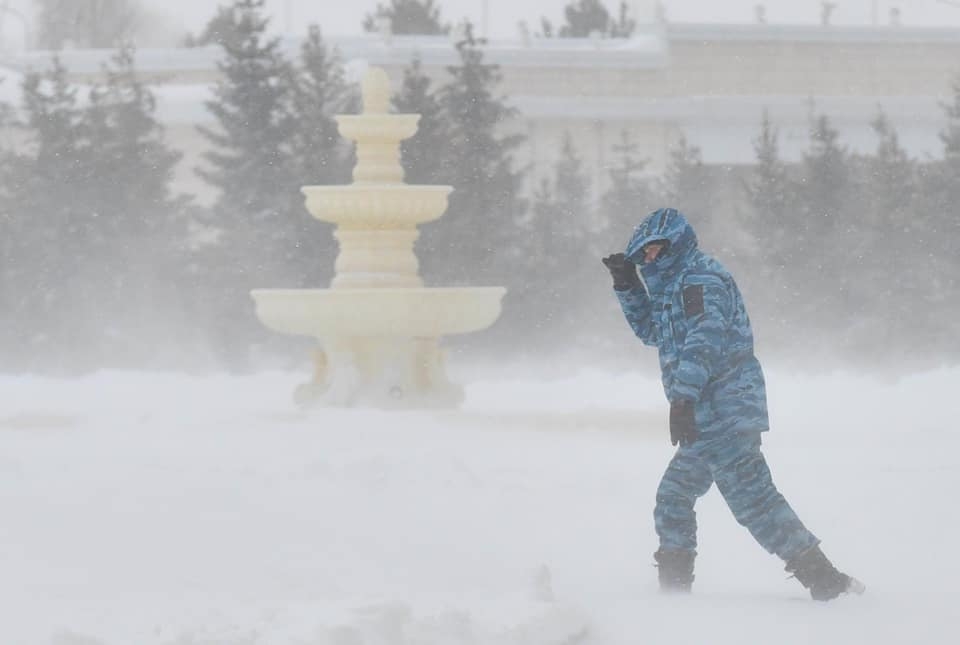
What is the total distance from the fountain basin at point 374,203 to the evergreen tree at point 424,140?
45.2 feet

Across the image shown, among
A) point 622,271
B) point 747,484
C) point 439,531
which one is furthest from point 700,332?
point 439,531

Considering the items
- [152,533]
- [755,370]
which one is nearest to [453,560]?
[152,533]

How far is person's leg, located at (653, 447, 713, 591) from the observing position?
311 inches

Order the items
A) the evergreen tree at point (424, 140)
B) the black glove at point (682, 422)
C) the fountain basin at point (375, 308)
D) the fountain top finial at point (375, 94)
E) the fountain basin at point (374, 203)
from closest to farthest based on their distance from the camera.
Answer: the black glove at point (682, 422)
the fountain basin at point (375, 308)
the fountain basin at point (374, 203)
the fountain top finial at point (375, 94)
the evergreen tree at point (424, 140)

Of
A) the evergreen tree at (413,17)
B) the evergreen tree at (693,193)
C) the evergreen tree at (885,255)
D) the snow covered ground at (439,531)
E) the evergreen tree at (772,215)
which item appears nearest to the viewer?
the snow covered ground at (439,531)

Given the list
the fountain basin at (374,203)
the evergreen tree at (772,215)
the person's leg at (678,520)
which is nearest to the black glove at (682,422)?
the person's leg at (678,520)

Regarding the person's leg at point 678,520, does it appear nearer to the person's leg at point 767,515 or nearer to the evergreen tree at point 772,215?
the person's leg at point 767,515

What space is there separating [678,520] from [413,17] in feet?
181

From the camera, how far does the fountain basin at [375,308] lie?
20.1 meters

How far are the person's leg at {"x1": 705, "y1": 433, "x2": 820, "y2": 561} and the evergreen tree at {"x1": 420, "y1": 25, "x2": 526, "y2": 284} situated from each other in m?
25.9

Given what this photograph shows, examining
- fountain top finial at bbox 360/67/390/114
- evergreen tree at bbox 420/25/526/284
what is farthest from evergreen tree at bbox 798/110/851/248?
fountain top finial at bbox 360/67/390/114

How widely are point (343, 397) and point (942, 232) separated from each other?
16.8 metres

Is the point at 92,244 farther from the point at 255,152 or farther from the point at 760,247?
the point at 760,247

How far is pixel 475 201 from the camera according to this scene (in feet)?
115
